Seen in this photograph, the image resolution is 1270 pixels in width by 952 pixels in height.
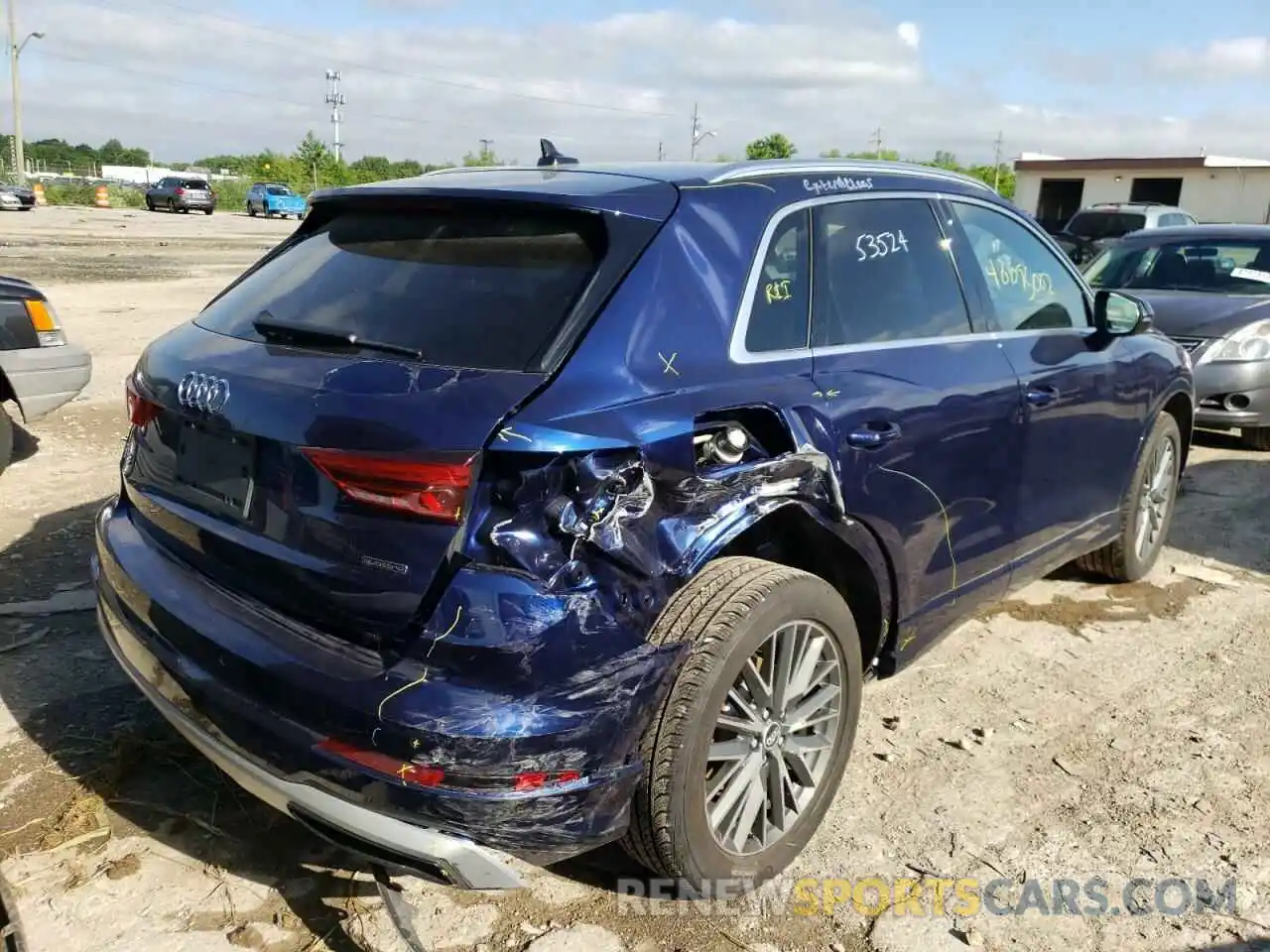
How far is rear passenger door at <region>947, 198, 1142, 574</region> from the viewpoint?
3746 millimetres

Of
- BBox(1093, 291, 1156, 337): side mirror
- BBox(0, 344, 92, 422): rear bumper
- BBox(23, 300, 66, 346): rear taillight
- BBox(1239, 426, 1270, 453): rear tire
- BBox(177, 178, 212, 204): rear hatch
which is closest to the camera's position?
BBox(1093, 291, 1156, 337): side mirror

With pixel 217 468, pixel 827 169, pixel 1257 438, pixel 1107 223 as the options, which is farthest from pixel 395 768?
pixel 1107 223

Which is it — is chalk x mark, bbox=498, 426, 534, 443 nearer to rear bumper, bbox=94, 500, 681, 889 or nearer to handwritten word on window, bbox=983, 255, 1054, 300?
rear bumper, bbox=94, 500, 681, 889

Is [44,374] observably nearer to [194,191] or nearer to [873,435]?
[873,435]

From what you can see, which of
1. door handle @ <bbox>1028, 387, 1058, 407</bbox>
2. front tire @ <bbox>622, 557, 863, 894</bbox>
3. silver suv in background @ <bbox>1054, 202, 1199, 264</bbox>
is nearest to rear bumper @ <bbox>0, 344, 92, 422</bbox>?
front tire @ <bbox>622, 557, 863, 894</bbox>

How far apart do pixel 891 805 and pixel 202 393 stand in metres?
Result: 2.28

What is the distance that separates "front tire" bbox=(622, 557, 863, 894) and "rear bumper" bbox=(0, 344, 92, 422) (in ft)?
15.3

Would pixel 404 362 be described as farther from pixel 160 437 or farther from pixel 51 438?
pixel 51 438

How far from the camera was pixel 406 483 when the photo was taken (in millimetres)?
2209

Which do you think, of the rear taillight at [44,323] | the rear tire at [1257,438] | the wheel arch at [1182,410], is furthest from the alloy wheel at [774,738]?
the rear tire at [1257,438]

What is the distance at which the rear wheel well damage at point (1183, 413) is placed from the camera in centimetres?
508

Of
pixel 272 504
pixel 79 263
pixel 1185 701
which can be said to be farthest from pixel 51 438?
pixel 79 263

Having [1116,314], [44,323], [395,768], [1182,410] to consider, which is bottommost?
[395,768]

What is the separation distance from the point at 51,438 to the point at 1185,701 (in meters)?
6.57
